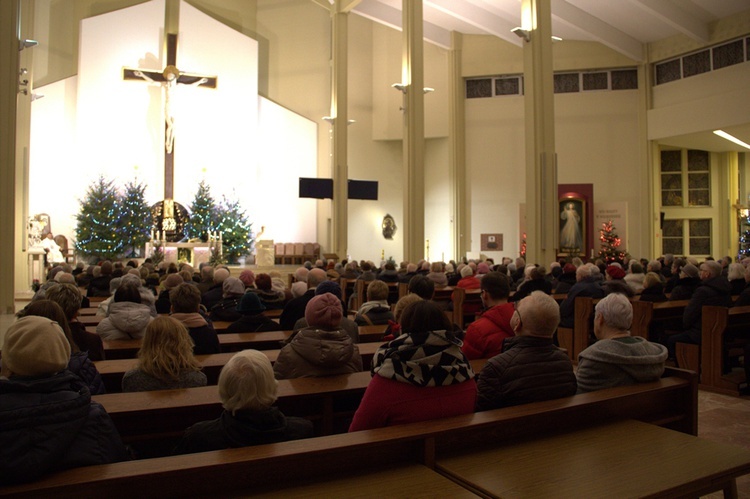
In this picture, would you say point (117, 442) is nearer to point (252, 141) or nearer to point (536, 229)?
point (536, 229)

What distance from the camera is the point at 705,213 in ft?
59.2

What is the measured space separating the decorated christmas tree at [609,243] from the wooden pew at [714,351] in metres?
11.6

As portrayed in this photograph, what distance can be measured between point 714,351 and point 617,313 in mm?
2868

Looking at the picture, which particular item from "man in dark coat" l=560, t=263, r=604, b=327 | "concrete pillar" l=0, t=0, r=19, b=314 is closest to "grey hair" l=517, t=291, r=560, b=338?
"man in dark coat" l=560, t=263, r=604, b=327

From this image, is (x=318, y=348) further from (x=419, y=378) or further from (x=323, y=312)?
(x=419, y=378)

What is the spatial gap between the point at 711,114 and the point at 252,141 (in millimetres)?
12123

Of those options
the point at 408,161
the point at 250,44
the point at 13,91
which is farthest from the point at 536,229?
the point at 250,44

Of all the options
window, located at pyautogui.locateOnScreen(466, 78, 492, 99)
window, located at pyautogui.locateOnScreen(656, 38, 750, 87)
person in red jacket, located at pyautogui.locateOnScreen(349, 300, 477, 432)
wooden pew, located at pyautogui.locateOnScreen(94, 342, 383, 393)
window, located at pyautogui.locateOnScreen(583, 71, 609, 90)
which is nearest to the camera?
person in red jacket, located at pyautogui.locateOnScreen(349, 300, 477, 432)

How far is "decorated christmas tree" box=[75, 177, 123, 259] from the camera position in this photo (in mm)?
15266

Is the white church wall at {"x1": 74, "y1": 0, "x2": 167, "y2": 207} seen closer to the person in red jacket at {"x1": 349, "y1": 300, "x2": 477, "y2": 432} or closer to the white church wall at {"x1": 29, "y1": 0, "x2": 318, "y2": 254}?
the white church wall at {"x1": 29, "y1": 0, "x2": 318, "y2": 254}

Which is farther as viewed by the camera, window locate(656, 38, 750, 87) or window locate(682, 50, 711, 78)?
window locate(682, 50, 711, 78)

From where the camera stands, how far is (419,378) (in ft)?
7.38

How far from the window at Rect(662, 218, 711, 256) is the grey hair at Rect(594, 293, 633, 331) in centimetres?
1683

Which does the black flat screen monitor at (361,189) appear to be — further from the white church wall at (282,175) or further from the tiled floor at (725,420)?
the tiled floor at (725,420)
